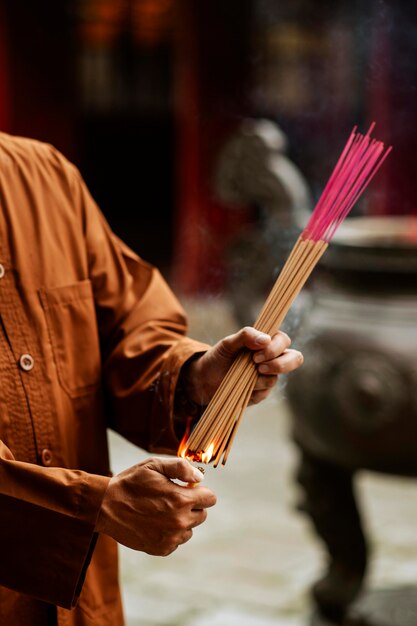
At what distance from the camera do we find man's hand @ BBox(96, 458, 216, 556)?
1.15 metres

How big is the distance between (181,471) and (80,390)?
1.08ft

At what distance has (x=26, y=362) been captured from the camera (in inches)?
53.5

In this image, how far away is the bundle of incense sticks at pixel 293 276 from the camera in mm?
1184

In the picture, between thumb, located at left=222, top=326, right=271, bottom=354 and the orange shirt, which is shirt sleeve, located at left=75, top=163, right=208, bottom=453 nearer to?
the orange shirt

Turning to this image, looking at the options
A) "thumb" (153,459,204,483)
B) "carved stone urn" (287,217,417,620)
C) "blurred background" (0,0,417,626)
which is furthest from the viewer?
"blurred background" (0,0,417,626)

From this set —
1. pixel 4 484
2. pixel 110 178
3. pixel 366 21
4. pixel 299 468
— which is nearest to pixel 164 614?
pixel 299 468

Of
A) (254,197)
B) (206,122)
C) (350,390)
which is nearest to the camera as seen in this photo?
(350,390)

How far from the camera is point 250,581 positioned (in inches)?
118

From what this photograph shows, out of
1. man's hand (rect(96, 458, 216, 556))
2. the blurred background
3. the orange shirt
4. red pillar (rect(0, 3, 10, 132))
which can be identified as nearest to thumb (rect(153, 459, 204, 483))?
man's hand (rect(96, 458, 216, 556))

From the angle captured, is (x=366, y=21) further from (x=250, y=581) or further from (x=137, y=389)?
(x=137, y=389)

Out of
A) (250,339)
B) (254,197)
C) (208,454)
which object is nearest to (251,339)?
(250,339)

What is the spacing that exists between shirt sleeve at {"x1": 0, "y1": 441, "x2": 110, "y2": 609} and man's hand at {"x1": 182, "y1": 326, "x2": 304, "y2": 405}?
22cm

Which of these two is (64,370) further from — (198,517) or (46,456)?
(198,517)

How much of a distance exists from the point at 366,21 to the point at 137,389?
5463mm
